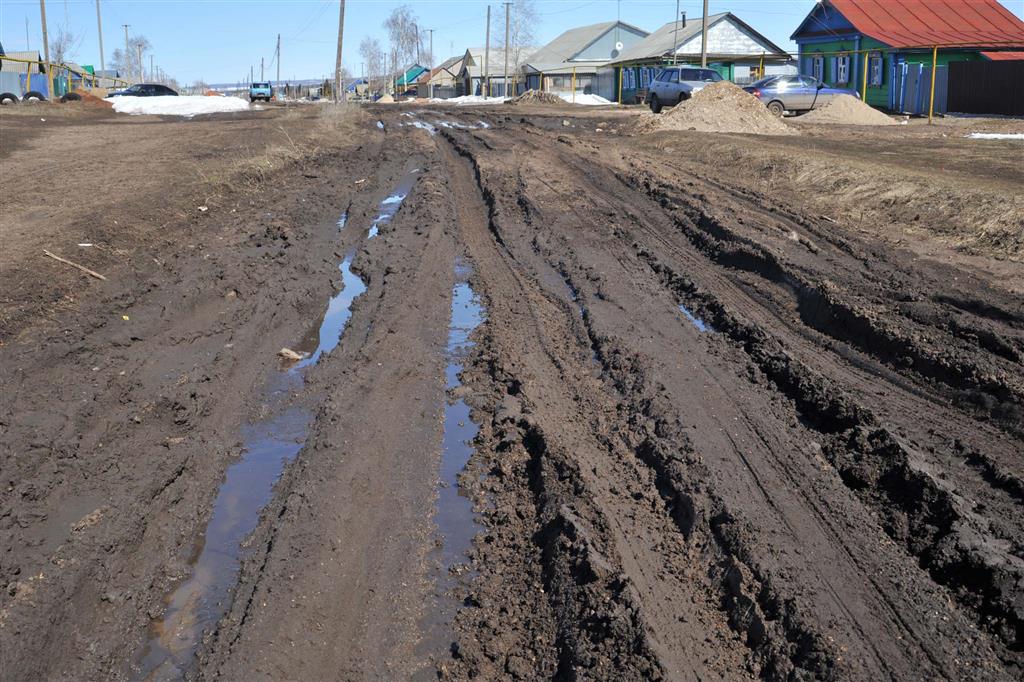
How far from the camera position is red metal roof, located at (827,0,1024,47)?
130ft

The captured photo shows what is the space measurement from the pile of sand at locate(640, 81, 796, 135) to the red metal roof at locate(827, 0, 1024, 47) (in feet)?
41.6

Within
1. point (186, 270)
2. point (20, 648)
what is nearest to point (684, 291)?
point (186, 270)

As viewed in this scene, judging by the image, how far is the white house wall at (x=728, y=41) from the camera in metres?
61.4

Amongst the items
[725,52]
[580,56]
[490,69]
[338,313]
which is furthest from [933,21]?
[490,69]

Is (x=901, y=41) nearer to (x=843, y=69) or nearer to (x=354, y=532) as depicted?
(x=843, y=69)

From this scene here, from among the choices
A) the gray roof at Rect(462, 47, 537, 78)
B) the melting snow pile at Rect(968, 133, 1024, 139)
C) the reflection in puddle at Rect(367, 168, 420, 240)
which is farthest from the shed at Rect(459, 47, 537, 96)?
the reflection in puddle at Rect(367, 168, 420, 240)

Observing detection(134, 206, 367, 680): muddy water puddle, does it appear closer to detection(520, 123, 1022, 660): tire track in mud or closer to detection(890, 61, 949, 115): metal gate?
detection(520, 123, 1022, 660): tire track in mud

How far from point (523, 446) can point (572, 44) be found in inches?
3716

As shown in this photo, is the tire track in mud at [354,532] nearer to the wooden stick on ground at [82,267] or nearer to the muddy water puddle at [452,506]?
the muddy water puddle at [452,506]

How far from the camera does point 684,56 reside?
61.0m

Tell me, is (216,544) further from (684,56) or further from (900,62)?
(684,56)

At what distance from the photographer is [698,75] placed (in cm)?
3638

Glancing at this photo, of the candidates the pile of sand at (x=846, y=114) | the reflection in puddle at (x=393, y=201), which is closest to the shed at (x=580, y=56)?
the pile of sand at (x=846, y=114)

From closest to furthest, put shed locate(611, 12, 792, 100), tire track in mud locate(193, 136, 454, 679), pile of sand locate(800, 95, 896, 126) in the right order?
1. tire track in mud locate(193, 136, 454, 679)
2. pile of sand locate(800, 95, 896, 126)
3. shed locate(611, 12, 792, 100)
